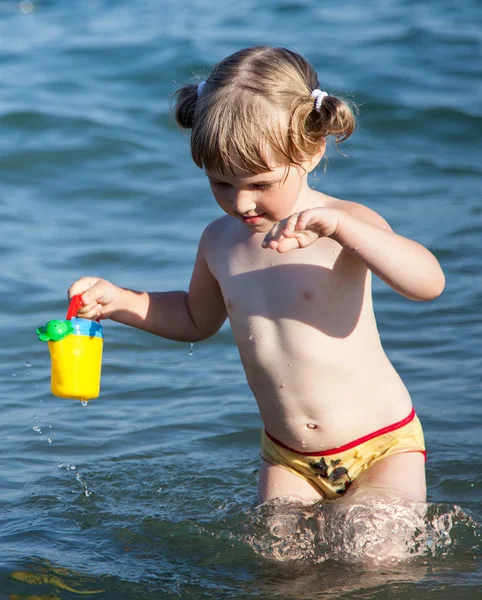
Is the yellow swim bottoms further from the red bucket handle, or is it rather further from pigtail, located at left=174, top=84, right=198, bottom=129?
pigtail, located at left=174, top=84, right=198, bottom=129

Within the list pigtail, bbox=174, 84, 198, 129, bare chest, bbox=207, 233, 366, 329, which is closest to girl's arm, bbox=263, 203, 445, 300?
bare chest, bbox=207, 233, 366, 329

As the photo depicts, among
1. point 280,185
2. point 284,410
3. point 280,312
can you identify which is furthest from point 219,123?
point 284,410

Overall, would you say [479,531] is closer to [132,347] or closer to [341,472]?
[341,472]

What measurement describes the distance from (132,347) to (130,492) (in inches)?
59.6

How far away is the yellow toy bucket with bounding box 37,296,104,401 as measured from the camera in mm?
2990

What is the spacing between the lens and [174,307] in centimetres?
343

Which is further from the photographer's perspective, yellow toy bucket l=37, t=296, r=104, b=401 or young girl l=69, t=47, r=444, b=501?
yellow toy bucket l=37, t=296, r=104, b=401

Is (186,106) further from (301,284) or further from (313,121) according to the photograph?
(301,284)

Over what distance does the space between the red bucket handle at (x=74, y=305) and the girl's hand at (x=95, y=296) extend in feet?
0.03

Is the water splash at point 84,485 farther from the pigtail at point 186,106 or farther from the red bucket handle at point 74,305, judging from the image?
the pigtail at point 186,106

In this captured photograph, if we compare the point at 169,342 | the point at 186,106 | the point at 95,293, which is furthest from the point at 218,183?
the point at 169,342

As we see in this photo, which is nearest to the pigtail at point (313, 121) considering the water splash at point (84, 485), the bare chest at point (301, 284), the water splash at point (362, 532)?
the bare chest at point (301, 284)

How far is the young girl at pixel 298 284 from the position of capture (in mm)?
2779

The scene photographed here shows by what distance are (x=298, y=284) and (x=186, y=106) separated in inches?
25.0
